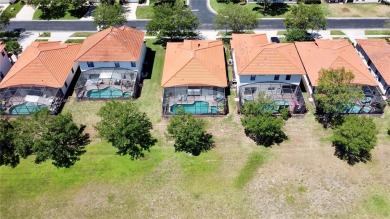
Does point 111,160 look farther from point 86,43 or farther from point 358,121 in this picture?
point 358,121

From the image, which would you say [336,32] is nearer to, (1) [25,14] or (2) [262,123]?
(2) [262,123]

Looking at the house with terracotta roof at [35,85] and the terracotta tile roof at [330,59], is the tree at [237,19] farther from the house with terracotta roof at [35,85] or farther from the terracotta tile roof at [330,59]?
the house with terracotta roof at [35,85]

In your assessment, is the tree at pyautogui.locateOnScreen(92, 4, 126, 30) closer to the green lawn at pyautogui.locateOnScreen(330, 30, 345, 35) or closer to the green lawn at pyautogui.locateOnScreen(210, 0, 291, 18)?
the green lawn at pyautogui.locateOnScreen(210, 0, 291, 18)

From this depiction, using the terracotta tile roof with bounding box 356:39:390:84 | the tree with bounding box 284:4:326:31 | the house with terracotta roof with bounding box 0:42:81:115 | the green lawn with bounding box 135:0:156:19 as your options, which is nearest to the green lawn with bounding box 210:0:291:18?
the tree with bounding box 284:4:326:31

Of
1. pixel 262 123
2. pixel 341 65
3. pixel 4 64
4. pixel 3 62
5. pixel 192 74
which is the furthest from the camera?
pixel 4 64

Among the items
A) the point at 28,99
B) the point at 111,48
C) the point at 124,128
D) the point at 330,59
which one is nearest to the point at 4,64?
the point at 28,99

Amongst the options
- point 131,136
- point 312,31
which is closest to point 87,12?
point 131,136

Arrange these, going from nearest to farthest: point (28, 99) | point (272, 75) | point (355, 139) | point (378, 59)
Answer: point (355, 139) < point (28, 99) < point (272, 75) < point (378, 59)
